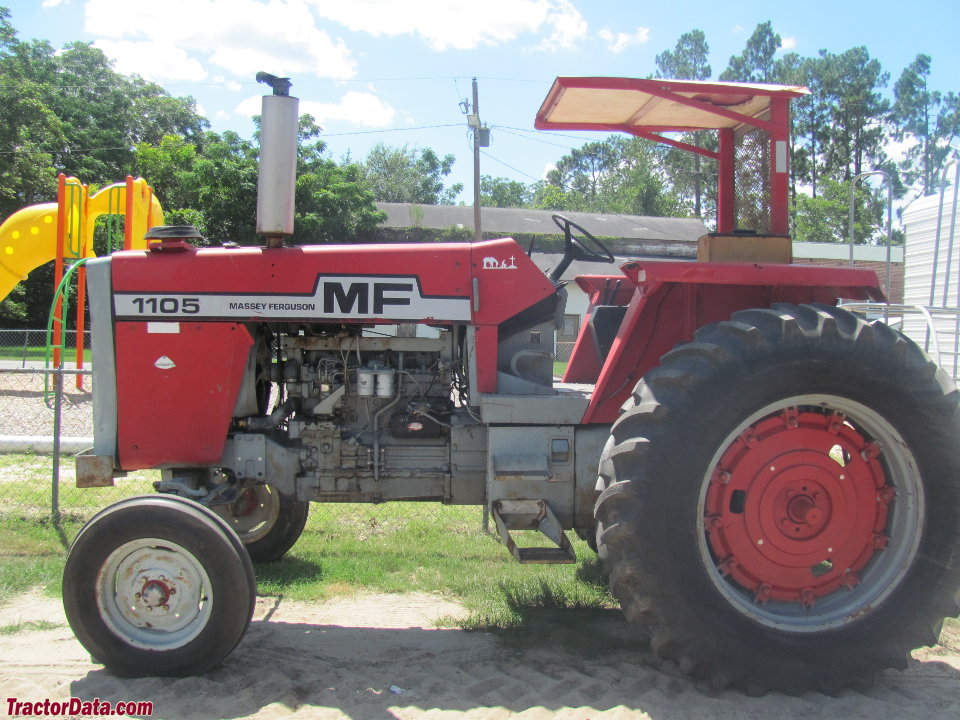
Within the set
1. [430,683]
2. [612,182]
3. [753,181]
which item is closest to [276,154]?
[753,181]

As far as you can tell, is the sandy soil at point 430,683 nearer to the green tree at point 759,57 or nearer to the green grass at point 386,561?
the green grass at point 386,561

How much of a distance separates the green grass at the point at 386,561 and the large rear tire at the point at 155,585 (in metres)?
1.15

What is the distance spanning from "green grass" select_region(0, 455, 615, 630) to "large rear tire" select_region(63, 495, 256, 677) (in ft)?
3.79

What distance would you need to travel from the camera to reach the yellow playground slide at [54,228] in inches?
467

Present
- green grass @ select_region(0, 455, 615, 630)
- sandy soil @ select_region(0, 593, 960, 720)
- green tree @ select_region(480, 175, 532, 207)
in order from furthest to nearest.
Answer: green tree @ select_region(480, 175, 532, 207)
green grass @ select_region(0, 455, 615, 630)
sandy soil @ select_region(0, 593, 960, 720)

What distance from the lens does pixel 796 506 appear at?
329 cm

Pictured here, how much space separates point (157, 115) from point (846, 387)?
148 feet

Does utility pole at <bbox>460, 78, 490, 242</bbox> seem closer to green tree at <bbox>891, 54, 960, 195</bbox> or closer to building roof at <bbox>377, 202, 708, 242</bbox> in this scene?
building roof at <bbox>377, 202, 708, 242</bbox>

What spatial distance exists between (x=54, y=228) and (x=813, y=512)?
12.8 meters

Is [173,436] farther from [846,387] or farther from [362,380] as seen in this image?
[846,387]

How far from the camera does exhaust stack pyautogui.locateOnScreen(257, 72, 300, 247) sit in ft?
11.8

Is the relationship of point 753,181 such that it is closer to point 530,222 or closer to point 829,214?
point 530,222

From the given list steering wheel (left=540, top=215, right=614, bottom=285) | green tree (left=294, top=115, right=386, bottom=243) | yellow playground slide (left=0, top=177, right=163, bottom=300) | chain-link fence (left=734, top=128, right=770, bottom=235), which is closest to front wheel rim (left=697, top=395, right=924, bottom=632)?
chain-link fence (left=734, top=128, right=770, bottom=235)

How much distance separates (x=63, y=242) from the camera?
11672 mm
